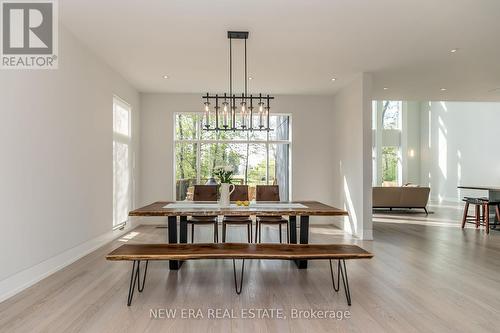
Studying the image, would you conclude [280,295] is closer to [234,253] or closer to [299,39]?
[234,253]

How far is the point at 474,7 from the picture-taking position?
3.30 metres

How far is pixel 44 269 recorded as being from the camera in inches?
137

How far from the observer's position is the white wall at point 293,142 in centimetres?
718

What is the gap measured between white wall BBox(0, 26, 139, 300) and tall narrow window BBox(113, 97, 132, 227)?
0.45 meters

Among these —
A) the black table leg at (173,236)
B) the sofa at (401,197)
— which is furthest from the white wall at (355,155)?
the black table leg at (173,236)

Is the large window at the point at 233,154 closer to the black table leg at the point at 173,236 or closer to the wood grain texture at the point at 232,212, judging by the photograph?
the black table leg at the point at 173,236

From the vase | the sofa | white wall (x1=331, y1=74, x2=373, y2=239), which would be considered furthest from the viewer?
the sofa

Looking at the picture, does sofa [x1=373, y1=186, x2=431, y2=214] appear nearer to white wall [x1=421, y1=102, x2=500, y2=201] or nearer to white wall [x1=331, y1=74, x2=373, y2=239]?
white wall [x1=331, y1=74, x2=373, y2=239]

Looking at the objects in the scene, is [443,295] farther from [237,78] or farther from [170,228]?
[237,78]

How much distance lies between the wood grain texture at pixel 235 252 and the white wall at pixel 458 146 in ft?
32.7

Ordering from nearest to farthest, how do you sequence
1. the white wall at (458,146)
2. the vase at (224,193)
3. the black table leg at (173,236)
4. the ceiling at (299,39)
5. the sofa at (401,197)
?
the ceiling at (299,39)
the black table leg at (173,236)
the vase at (224,193)
the sofa at (401,197)
the white wall at (458,146)

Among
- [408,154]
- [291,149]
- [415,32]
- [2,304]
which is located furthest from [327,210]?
[408,154]

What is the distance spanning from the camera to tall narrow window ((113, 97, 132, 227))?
5719mm

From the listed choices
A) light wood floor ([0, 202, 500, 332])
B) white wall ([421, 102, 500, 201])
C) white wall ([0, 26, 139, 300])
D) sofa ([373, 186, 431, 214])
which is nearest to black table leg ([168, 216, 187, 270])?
light wood floor ([0, 202, 500, 332])
